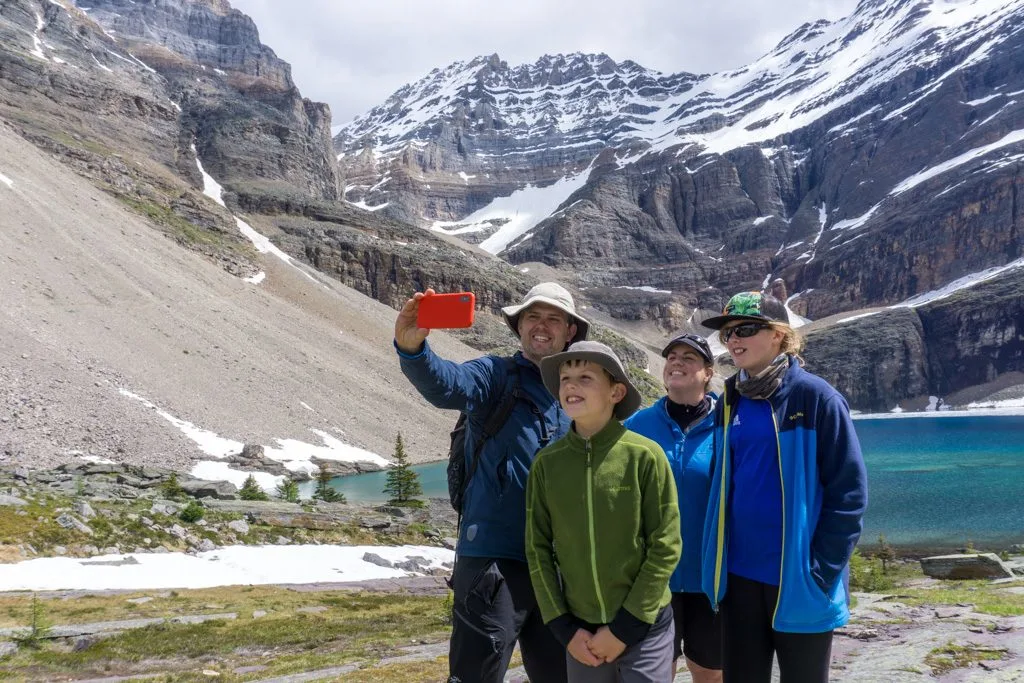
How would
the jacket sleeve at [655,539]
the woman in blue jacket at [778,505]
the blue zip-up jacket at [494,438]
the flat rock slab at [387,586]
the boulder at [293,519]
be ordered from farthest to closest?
the boulder at [293,519], the flat rock slab at [387,586], the blue zip-up jacket at [494,438], the woman in blue jacket at [778,505], the jacket sleeve at [655,539]

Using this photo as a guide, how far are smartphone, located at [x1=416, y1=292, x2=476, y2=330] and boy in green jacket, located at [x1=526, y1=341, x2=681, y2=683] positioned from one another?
61cm

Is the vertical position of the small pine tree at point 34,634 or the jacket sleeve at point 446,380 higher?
the jacket sleeve at point 446,380

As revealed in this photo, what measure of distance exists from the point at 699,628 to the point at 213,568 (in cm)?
1775

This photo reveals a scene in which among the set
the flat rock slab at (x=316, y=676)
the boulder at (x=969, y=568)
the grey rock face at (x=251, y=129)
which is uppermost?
the grey rock face at (x=251, y=129)

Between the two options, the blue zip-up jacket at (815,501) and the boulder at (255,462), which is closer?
the blue zip-up jacket at (815,501)

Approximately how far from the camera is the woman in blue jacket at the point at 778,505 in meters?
3.79

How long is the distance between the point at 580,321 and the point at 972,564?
64.0ft

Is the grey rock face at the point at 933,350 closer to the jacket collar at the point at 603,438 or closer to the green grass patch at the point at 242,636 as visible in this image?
the green grass patch at the point at 242,636

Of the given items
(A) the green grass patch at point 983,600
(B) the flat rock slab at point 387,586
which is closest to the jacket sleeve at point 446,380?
(A) the green grass patch at point 983,600

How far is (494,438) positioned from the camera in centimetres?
438

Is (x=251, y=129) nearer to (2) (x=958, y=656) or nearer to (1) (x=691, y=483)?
(1) (x=691, y=483)

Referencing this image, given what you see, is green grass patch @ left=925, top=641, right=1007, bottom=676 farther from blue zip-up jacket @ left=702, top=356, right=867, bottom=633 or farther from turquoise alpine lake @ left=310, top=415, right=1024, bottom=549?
turquoise alpine lake @ left=310, top=415, right=1024, bottom=549

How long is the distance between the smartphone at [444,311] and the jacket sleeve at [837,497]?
7.29 ft

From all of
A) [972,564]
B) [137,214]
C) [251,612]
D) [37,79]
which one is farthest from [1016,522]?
[37,79]
